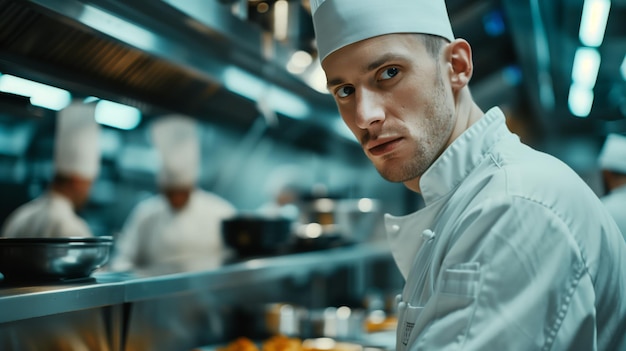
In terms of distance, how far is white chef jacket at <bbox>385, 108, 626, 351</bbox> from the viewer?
0.88 meters

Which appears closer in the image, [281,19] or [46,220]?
[46,220]

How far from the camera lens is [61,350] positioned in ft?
4.42

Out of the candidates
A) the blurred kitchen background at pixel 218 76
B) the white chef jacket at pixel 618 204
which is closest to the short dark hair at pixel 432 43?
the blurred kitchen background at pixel 218 76

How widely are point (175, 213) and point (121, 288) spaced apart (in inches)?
63.3

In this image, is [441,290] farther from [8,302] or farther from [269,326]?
[269,326]

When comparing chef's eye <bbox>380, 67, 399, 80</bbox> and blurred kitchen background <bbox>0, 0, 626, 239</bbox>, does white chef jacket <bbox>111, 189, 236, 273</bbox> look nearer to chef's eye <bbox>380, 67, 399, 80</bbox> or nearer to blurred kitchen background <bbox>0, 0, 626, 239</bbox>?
blurred kitchen background <bbox>0, 0, 626, 239</bbox>

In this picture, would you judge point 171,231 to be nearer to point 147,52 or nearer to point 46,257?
point 147,52

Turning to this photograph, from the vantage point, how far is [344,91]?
1.25 m

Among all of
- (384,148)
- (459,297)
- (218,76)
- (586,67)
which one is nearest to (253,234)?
(218,76)

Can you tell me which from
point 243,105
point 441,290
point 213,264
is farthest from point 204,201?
point 441,290

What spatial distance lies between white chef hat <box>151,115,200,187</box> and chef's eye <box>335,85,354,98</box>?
4.85 ft

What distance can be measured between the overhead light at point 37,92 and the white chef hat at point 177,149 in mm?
667

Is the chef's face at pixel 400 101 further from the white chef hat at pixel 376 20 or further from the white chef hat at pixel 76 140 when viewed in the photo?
the white chef hat at pixel 76 140

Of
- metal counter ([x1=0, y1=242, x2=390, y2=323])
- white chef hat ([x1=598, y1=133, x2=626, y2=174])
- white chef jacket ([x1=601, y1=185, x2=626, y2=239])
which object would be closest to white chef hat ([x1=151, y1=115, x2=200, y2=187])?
metal counter ([x1=0, y1=242, x2=390, y2=323])
